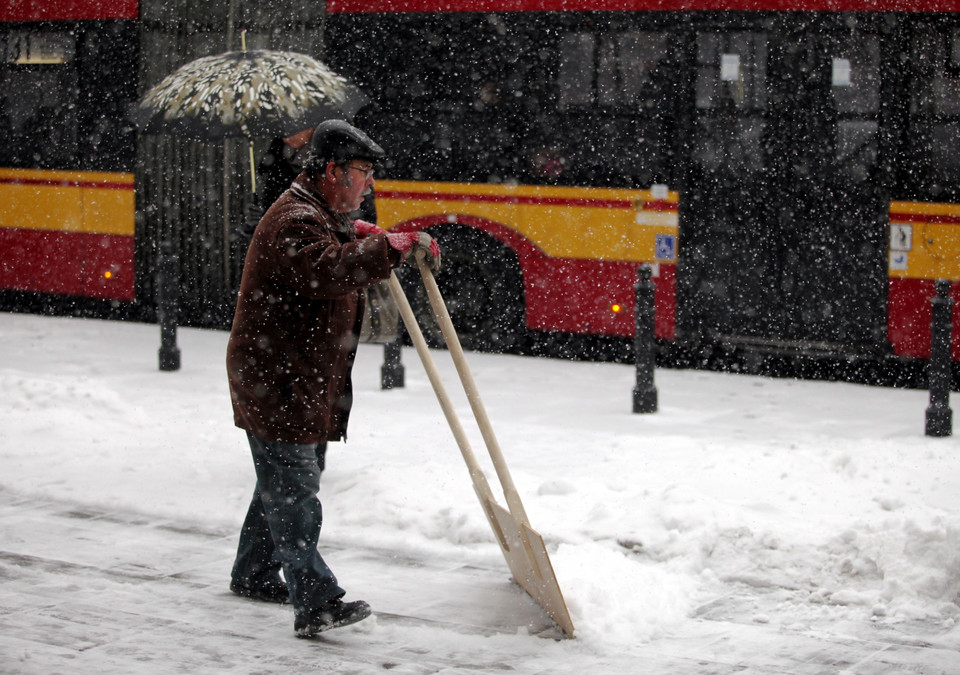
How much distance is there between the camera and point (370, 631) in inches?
215

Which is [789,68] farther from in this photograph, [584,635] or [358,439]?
[584,635]

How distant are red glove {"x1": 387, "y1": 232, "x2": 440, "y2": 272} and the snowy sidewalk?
54.0 inches

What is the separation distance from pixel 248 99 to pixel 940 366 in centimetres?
463

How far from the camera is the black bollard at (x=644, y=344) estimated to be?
988 cm

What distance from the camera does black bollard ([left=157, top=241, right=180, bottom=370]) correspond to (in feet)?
37.2

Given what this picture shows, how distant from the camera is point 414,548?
6.59 metres

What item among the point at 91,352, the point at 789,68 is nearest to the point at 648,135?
the point at 789,68

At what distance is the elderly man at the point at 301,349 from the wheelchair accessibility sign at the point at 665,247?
19.9ft

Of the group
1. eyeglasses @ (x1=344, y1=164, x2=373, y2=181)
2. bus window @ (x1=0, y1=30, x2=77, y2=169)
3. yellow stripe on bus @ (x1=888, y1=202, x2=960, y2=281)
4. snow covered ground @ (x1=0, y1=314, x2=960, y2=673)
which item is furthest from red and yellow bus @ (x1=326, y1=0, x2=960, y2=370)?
Answer: eyeglasses @ (x1=344, y1=164, x2=373, y2=181)

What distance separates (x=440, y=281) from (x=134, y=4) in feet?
13.9

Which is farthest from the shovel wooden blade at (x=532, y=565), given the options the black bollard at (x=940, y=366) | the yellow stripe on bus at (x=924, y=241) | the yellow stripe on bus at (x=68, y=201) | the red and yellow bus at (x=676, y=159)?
the yellow stripe on bus at (x=68, y=201)

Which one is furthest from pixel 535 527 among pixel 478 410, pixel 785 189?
pixel 785 189

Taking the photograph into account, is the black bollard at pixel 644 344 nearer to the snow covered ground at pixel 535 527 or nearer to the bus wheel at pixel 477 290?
the snow covered ground at pixel 535 527

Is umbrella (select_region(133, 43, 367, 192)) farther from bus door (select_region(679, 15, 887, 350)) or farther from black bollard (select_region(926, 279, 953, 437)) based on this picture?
black bollard (select_region(926, 279, 953, 437))
